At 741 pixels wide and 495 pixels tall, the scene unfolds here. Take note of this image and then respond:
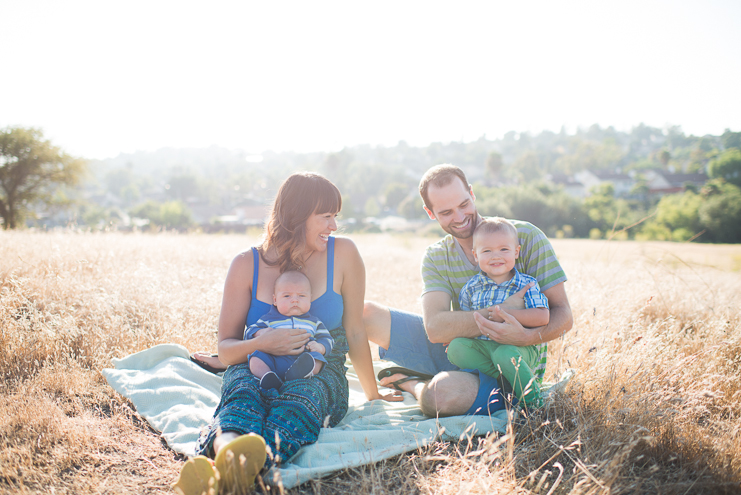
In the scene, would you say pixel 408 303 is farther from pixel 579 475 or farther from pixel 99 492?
pixel 99 492

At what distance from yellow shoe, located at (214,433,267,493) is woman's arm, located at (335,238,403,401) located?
111 cm

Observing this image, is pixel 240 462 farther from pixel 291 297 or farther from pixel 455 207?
pixel 455 207

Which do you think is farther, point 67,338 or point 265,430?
point 67,338

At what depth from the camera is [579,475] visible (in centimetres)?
188

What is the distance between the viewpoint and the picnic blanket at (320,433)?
2.05 m

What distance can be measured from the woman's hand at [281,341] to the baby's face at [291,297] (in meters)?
0.17

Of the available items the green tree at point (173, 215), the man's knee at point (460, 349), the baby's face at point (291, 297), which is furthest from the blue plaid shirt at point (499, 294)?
the green tree at point (173, 215)

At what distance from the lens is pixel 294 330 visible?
231 cm

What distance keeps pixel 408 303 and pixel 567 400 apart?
3.31 metres

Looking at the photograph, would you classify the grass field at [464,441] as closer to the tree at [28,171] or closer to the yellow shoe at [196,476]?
the yellow shoe at [196,476]

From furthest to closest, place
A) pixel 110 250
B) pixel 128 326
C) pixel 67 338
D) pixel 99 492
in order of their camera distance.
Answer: pixel 110 250
pixel 128 326
pixel 67 338
pixel 99 492

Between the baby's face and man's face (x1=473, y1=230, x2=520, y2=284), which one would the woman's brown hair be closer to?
the baby's face

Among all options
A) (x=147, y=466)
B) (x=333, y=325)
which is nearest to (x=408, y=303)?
(x=333, y=325)

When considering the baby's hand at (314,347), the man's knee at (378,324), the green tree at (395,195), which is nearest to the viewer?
the baby's hand at (314,347)
